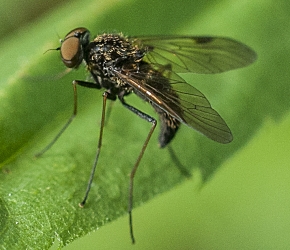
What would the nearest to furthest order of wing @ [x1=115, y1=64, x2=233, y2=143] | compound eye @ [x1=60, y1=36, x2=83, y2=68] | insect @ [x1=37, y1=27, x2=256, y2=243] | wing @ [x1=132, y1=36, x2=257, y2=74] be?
wing @ [x1=115, y1=64, x2=233, y2=143], insect @ [x1=37, y1=27, x2=256, y2=243], compound eye @ [x1=60, y1=36, x2=83, y2=68], wing @ [x1=132, y1=36, x2=257, y2=74]

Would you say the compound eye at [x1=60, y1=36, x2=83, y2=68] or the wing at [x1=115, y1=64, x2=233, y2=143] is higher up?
the compound eye at [x1=60, y1=36, x2=83, y2=68]

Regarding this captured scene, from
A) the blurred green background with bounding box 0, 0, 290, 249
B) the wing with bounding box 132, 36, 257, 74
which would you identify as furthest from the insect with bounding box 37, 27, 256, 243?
the blurred green background with bounding box 0, 0, 290, 249

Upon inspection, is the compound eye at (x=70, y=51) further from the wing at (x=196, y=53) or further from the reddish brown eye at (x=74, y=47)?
the wing at (x=196, y=53)

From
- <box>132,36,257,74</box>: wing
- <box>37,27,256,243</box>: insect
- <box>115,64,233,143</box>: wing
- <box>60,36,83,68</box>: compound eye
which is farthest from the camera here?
<box>132,36,257,74</box>: wing

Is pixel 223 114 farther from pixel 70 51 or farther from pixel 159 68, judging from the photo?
pixel 70 51

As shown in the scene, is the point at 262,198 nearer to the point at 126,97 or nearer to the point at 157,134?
the point at 157,134

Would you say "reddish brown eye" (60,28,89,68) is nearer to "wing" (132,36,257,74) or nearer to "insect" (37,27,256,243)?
"insect" (37,27,256,243)

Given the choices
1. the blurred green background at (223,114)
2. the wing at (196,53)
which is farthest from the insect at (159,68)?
the blurred green background at (223,114)

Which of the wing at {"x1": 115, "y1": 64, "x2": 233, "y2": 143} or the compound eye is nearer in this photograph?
the wing at {"x1": 115, "y1": 64, "x2": 233, "y2": 143}

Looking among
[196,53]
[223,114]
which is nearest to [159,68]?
[196,53]
